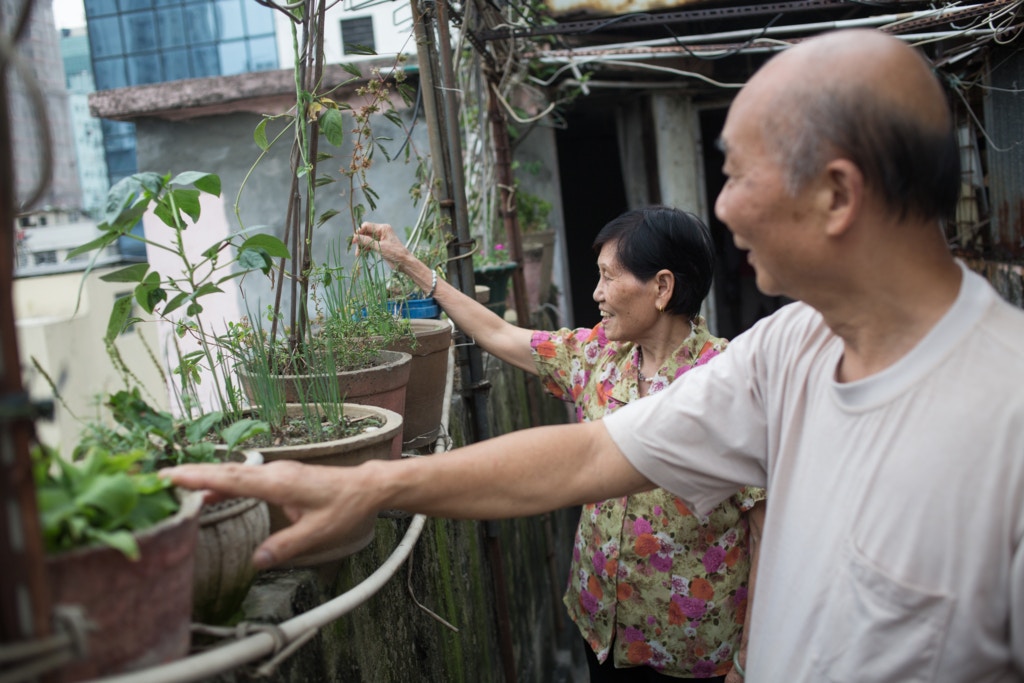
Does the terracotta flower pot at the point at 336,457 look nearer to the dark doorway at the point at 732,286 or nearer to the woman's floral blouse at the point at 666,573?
the woman's floral blouse at the point at 666,573

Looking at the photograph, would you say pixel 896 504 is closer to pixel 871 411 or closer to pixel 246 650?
pixel 871 411

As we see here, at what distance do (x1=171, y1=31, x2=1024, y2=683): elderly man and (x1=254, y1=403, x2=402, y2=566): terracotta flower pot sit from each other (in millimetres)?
183

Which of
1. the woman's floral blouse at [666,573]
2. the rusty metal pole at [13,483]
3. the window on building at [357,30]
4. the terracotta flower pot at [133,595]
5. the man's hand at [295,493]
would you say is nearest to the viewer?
the rusty metal pole at [13,483]

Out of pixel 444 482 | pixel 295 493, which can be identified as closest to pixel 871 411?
pixel 444 482

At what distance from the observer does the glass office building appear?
13.0 meters

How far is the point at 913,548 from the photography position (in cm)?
122

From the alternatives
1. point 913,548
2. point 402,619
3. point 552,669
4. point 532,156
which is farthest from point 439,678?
point 532,156

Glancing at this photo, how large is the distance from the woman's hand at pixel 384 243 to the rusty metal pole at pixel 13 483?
1.72m

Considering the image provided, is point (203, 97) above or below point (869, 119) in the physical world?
above

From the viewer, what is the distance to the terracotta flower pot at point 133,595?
0.88 meters

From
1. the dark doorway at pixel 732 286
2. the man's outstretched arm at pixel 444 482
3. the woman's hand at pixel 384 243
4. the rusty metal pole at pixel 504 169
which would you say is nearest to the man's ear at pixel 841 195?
the man's outstretched arm at pixel 444 482

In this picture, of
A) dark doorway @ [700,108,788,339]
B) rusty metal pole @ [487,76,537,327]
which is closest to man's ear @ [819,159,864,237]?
rusty metal pole @ [487,76,537,327]

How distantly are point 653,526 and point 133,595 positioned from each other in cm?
157

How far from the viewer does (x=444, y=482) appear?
1.40 metres
